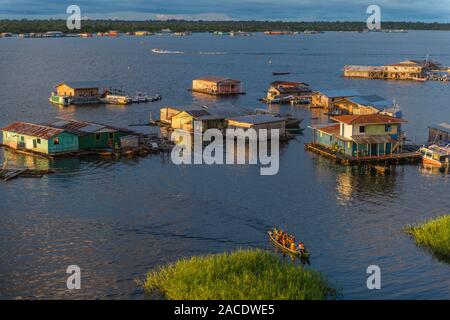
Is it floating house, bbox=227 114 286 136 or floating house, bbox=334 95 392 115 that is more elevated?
floating house, bbox=334 95 392 115

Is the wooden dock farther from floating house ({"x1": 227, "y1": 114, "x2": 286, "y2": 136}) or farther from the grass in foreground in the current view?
the grass in foreground

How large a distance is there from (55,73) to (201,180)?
74590mm

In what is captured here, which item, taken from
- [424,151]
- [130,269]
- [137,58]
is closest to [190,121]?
[424,151]

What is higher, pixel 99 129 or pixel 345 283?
pixel 99 129

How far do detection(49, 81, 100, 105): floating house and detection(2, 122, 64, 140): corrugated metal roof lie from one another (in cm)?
2464

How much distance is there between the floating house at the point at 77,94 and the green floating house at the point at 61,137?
958 inches

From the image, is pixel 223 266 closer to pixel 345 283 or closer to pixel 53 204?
pixel 345 283

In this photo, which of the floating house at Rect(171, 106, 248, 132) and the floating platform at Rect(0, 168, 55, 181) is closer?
the floating platform at Rect(0, 168, 55, 181)

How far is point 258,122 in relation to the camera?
1833 inches

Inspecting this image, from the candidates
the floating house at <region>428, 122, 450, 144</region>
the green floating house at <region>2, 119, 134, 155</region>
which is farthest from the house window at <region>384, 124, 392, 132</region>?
the green floating house at <region>2, 119, 134, 155</region>

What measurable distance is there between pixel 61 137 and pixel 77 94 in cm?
2943

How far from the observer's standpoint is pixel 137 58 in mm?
142625

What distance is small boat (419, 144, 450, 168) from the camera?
129 ft

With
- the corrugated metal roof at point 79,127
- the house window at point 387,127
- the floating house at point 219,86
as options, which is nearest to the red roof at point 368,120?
the house window at point 387,127
